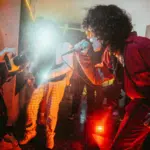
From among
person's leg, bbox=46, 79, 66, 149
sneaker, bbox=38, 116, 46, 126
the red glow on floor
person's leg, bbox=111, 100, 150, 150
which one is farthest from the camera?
the red glow on floor

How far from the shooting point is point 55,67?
4.01 m

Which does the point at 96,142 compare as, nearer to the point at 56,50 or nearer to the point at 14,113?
the point at 14,113

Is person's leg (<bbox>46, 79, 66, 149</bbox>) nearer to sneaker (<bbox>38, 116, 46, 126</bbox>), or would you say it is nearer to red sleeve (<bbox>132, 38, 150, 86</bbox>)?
sneaker (<bbox>38, 116, 46, 126</bbox>)

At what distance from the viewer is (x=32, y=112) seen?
400cm

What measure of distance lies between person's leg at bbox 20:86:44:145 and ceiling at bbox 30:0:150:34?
169 cm

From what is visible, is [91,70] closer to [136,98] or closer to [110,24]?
[110,24]

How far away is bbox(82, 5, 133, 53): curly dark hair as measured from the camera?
348 centimetres

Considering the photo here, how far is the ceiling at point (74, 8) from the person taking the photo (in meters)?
4.08

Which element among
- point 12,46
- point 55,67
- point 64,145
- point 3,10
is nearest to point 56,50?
point 55,67

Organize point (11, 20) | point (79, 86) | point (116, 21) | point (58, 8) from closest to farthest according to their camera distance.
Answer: point (116, 21)
point (11, 20)
point (58, 8)
point (79, 86)

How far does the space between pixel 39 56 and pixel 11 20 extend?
0.89 m

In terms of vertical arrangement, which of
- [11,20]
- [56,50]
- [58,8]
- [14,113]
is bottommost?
[14,113]

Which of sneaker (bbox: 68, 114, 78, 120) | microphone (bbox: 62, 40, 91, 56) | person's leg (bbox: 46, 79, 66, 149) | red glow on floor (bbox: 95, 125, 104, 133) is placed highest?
microphone (bbox: 62, 40, 91, 56)

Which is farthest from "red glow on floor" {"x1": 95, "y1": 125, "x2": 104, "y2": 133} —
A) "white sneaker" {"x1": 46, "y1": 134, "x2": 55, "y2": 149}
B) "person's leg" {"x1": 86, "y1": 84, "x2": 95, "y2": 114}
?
"white sneaker" {"x1": 46, "y1": 134, "x2": 55, "y2": 149}
